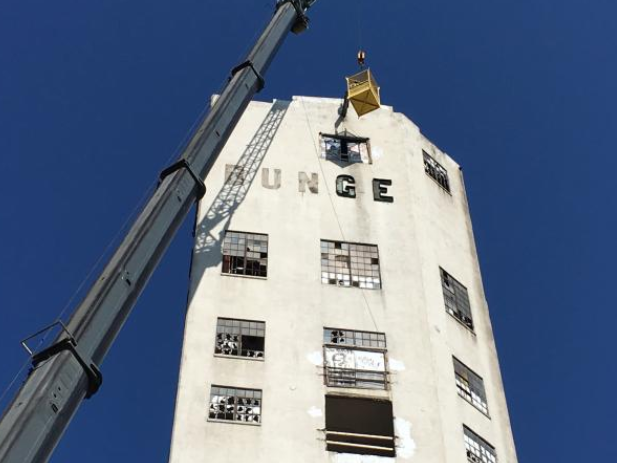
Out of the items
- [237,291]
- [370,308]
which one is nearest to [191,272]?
[237,291]

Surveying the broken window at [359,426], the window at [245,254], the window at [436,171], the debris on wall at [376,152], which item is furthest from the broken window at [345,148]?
the broken window at [359,426]

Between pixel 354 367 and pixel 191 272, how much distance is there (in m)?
8.49

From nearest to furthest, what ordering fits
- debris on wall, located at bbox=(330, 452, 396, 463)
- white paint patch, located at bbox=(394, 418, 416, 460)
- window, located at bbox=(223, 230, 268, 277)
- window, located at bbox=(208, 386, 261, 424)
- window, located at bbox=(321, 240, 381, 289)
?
debris on wall, located at bbox=(330, 452, 396, 463) → window, located at bbox=(208, 386, 261, 424) → white paint patch, located at bbox=(394, 418, 416, 460) → window, located at bbox=(223, 230, 268, 277) → window, located at bbox=(321, 240, 381, 289)

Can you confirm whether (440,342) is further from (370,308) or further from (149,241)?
(149,241)

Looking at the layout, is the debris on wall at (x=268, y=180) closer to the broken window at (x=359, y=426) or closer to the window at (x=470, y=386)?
the broken window at (x=359, y=426)

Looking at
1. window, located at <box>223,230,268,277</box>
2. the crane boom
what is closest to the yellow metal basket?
the crane boom

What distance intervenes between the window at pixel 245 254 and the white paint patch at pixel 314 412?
7.16m

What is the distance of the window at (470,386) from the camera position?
4365 centimetres

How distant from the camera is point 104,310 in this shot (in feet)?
103

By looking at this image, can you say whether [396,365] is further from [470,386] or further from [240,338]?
[240,338]

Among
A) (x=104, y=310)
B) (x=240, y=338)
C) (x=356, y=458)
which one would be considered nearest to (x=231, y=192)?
(x=240, y=338)

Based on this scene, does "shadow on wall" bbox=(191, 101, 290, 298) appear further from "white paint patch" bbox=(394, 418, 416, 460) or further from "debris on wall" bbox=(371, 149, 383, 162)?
"white paint patch" bbox=(394, 418, 416, 460)

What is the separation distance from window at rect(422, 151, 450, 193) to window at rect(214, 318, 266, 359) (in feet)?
49.5

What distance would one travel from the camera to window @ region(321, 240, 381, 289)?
45.5 metres
